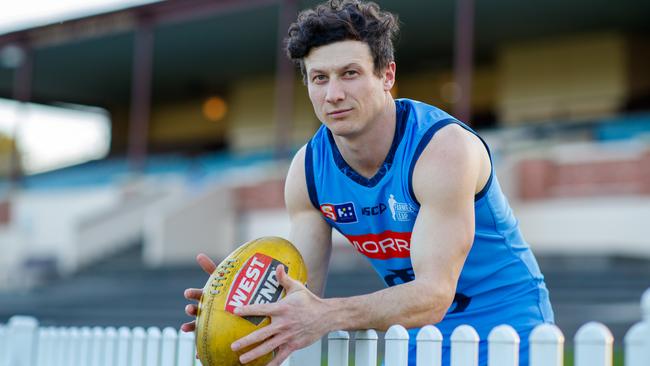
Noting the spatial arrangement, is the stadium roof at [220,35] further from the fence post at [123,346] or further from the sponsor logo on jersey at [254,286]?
the sponsor logo on jersey at [254,286]

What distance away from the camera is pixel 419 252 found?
2.89 m

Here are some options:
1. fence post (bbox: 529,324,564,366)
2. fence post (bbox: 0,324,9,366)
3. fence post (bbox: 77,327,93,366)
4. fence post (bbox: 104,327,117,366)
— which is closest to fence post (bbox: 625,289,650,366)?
fence post (bbox: 529,324,564,366)

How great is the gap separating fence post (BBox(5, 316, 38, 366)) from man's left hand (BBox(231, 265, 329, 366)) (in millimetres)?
2764

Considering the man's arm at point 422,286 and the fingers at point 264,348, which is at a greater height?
the man's arm at point 422,286

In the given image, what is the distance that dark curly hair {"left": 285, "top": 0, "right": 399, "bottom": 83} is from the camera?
9.89 feet

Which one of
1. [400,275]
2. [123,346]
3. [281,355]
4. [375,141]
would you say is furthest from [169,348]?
[375,141]

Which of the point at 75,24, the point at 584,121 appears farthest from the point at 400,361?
the point at 75,24

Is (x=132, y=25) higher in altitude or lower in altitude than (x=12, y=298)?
higher

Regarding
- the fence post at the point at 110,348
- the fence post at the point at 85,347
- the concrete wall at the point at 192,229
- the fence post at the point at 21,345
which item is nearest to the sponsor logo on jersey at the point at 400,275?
the fence post at the point at 110,348

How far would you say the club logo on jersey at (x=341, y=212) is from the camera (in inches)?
129

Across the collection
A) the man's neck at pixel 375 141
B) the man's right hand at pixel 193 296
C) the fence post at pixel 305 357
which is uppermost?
the man's neck at pixel 375 141

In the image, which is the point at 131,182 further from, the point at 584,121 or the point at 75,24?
the point at 584,121

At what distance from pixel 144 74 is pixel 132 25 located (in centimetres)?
129

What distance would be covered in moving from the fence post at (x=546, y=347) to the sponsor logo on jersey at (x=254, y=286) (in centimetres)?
80
